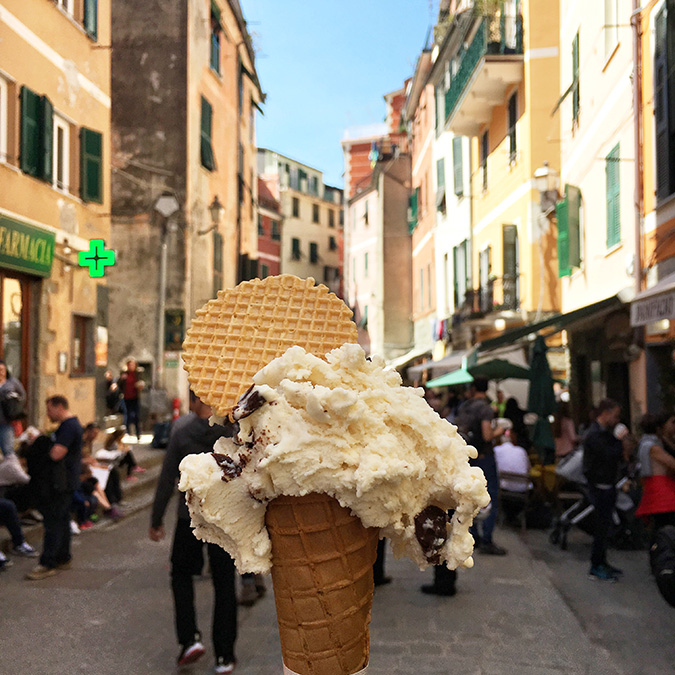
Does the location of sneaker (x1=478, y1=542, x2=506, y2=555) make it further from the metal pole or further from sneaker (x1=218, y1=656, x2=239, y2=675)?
the metal pole

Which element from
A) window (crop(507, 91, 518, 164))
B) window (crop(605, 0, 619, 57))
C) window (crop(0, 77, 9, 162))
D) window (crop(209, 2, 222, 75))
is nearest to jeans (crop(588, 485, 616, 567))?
window (crop(605, 0, 619, 57))

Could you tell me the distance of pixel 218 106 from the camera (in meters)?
25.8

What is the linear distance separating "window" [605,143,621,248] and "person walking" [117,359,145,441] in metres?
10.4

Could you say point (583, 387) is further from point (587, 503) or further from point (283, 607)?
Result: point (283, 607)

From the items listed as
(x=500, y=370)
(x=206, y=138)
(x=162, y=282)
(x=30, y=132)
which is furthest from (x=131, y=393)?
(x=206, y=138)

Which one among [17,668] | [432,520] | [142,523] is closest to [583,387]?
[142,523]

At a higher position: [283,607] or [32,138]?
[32,138]

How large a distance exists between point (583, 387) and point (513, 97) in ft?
26.7

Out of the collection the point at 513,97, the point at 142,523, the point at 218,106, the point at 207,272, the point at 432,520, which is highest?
the point at 218,106

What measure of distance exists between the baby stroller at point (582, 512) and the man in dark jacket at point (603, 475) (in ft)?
2.26

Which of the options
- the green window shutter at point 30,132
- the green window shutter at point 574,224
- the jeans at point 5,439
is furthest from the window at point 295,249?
the jeans at point 5,439

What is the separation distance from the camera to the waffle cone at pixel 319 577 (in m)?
2.25

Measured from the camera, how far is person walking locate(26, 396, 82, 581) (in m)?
7.09

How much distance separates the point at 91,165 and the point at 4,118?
281 centimetres
